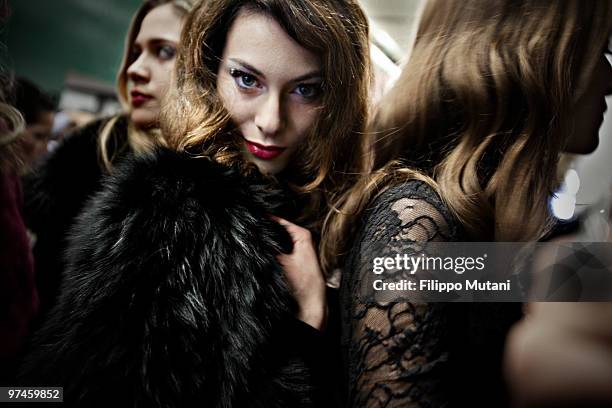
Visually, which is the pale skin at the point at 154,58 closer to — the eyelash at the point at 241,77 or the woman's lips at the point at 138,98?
the woman's lips at the point at 138,98

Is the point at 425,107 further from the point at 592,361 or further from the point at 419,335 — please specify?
the point at 592,361

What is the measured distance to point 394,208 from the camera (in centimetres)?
67

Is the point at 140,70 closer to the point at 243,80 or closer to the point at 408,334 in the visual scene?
the point at 243,80

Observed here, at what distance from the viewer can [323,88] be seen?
814mm

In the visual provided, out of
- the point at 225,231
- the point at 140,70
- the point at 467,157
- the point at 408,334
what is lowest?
the point at 408,334

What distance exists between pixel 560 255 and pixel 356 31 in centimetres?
52

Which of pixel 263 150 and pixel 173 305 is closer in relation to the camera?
pixel 173 305

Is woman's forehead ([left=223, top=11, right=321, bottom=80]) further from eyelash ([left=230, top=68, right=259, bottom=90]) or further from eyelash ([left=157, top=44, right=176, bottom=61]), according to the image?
eyelash ([left=157, top=44, right=176, bottom=61])

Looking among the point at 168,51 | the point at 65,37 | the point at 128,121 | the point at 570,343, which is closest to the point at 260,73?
the point at 168,51

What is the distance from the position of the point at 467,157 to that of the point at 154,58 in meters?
0.61

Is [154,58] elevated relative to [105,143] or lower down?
elevated

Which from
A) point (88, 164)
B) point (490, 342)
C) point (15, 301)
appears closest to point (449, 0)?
point (490, 342)

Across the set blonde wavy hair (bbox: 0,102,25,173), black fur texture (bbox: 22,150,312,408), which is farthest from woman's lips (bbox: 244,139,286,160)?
blonde wavy hair (bbox: 0,102,25,173)

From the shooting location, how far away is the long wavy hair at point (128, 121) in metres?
0.91
